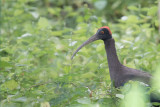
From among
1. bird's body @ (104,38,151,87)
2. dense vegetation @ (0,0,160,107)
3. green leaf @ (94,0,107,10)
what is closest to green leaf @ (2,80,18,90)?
dense vegetation @ (0,0,160,107)

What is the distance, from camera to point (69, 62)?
444 cm

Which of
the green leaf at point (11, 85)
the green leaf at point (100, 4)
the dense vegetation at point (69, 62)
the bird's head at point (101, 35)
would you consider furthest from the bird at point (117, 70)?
the green leaf at point (100, 4)

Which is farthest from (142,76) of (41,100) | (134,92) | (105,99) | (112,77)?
(134,92)

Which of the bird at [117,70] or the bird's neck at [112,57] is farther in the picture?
the bird's neck at [112,57]

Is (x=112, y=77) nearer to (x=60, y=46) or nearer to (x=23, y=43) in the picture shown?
(x=60, y=46)

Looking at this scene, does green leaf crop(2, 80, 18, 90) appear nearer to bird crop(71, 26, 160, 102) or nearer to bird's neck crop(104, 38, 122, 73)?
bird crop(71, 26, 160, 102)

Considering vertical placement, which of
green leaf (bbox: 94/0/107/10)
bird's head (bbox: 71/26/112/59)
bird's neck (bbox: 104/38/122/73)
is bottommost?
bird's neck (bbox: 104/38/122/73)

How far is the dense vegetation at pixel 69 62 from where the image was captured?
101 inches

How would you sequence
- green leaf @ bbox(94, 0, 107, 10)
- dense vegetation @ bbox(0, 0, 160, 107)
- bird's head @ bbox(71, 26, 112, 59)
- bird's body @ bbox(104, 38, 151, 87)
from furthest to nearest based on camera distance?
green leaf @ bbox(94, 0, 107, 10) < bird's head @ bbox(71, 26, 112, 59) < bird's body @ bbox(104, 38, 151, 87) < dense vegetation @ bbox(0, 0, 160, 107)

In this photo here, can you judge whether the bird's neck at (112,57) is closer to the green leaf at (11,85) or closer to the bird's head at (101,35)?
the bird's head at (101,35)

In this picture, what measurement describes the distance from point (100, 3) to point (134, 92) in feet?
18.8

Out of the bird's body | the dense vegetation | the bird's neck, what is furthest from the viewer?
the bird's neck

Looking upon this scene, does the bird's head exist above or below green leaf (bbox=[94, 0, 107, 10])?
below

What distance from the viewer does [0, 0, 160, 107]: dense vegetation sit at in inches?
101
